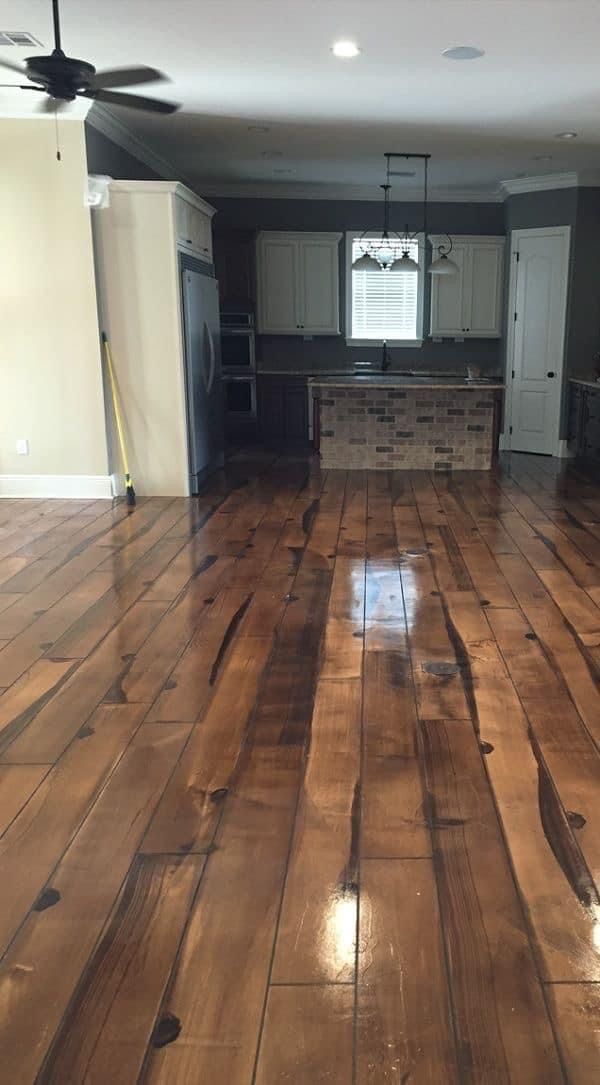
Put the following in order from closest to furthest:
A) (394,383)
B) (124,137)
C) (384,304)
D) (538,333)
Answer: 1. (124,137)
2. (394,383)
3. (538,333)
4. (384,304)

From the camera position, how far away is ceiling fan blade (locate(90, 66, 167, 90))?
3.61 m

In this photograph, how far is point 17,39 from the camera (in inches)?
179

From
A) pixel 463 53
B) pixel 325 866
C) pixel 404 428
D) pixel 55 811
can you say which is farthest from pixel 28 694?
pixel 404 428

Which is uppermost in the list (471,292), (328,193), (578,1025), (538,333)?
(328,193)

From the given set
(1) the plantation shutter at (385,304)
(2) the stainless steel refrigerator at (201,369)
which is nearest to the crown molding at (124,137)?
(2) the stainless steel refrigerator at (201,369)

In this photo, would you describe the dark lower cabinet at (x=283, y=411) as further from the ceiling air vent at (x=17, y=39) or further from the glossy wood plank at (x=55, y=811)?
the glossy wood plank at (x=55, y=811)

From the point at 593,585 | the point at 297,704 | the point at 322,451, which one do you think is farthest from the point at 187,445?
the point at 297,704

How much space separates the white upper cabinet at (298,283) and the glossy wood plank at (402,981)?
8.53 m

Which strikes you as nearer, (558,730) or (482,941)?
(482,941)

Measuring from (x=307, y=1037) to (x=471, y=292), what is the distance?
9.21 meters

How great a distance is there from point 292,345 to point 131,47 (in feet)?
18.1

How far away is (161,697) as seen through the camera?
3.04 metres

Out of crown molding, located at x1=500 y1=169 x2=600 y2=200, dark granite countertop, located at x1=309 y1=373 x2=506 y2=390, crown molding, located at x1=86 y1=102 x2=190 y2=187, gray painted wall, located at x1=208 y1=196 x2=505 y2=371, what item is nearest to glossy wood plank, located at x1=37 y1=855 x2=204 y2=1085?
crown molding, located at x1=86 y1=102 x2=190 y2=187

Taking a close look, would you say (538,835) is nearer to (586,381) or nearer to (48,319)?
(48,319)
